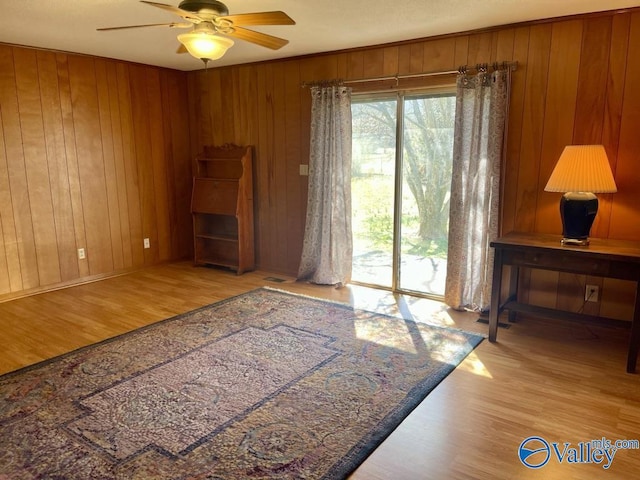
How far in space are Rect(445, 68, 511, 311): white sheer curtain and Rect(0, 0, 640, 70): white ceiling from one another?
502 millimetres

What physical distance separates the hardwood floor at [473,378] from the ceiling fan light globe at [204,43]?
2187 mm

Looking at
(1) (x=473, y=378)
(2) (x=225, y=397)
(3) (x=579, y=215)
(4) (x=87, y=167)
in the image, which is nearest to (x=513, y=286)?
(3) (x=579, y=215)

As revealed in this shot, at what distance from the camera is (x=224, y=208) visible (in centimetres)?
516

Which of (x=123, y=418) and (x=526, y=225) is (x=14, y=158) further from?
(x=526, y=225)

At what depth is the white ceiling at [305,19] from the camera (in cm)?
301

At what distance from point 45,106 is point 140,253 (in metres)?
1.83

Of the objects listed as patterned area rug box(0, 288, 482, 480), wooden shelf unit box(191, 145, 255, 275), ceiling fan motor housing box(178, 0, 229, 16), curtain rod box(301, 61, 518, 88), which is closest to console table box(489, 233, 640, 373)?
patterned area rug box(0, 288, 482, 480)

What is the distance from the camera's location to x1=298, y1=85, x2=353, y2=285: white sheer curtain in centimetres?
440

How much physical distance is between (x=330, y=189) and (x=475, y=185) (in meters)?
1.43

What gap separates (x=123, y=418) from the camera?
7.66 ft

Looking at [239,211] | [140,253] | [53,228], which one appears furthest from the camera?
[140,253]

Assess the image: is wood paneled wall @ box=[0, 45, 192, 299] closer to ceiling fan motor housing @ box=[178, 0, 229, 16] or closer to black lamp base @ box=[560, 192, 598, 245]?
ceiling fan motor housing @ box=[178, 0, 229, 16]

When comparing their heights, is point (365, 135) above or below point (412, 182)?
above

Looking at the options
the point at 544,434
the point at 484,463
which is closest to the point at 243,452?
the point at 484,463
